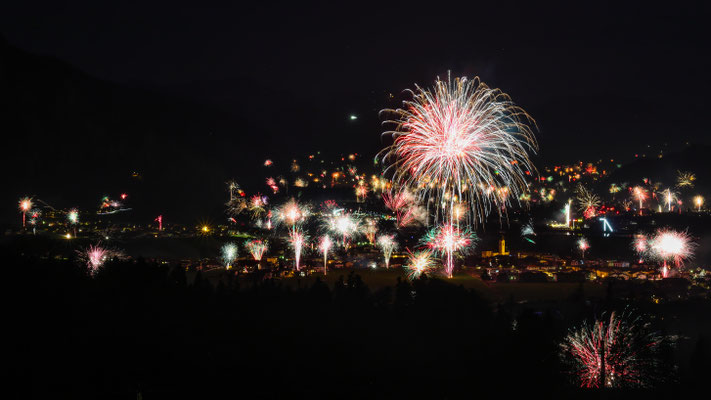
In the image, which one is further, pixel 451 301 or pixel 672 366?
pixel 451 301

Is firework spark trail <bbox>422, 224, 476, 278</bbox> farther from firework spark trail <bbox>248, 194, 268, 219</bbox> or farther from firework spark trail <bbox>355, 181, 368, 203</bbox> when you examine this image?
firework spark trail <bbox>248, 194, 268, 219</bbox>

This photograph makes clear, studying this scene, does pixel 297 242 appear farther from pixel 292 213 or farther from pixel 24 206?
pixel 24 206

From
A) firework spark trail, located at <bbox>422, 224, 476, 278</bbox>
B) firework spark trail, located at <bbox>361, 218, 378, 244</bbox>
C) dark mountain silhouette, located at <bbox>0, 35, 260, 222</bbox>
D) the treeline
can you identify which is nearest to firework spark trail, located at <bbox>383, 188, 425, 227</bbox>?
firework spark trail, located at <bbox>361, 218, 378, 244</bbox>

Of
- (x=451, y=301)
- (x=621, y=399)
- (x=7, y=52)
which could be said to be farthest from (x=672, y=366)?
(x=7, y=52)

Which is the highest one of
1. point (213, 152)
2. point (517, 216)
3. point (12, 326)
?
point (213, 152)

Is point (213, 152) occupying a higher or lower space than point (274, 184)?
higher

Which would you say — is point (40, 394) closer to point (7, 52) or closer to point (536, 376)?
point (536, 376)

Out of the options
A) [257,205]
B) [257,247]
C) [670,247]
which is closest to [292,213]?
[257,205]
